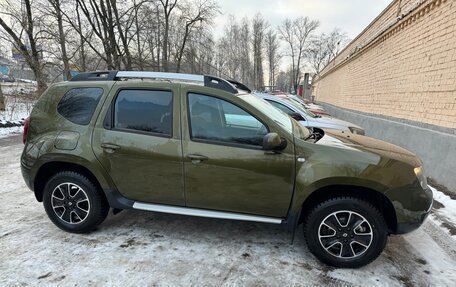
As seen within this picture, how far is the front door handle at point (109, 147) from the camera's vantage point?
345 cm

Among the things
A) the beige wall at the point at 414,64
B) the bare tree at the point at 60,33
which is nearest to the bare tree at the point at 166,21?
the bare tree at the point at 60,33

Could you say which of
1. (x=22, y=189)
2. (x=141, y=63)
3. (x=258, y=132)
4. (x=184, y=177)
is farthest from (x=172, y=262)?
(x=141, y=63)

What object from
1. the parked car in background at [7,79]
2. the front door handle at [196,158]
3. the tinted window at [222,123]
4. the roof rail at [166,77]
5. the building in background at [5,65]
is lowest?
the front door handle at [196,158]

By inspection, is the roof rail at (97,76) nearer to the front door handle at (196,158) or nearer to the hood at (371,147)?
the front door handle at (196,158)

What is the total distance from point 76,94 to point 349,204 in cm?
327

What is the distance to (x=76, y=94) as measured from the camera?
3750 millimetres

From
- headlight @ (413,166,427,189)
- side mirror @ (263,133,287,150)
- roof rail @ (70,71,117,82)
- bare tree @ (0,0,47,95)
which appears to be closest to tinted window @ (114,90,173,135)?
roof rail @ (70,71,117,82)

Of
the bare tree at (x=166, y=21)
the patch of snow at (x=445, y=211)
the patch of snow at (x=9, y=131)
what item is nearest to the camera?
the patch of snow at (x=445, y=211)

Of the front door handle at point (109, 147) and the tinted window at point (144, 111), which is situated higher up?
the tinted window at point (144, 111)

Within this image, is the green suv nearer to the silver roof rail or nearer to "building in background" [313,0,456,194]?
the silver roof rail

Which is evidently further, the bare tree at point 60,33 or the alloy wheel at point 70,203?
the bare tree at point 60,33

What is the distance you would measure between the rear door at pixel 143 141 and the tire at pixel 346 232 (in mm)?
1433

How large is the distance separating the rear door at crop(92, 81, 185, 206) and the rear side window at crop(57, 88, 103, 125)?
0.55 ft

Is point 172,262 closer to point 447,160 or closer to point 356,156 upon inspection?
point 356,156
